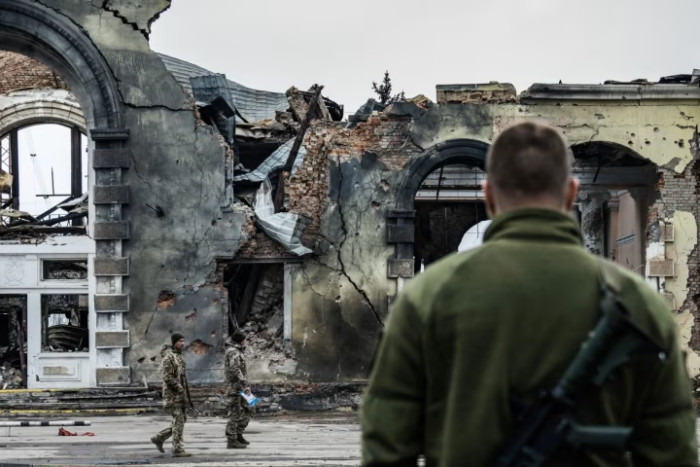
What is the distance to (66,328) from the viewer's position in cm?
2695

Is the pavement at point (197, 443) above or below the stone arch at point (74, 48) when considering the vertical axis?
below

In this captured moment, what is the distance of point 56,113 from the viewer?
105ft

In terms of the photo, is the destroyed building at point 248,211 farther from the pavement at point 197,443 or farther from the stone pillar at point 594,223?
the stone pillar at point 594,223

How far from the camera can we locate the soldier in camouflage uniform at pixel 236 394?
15.7 meters

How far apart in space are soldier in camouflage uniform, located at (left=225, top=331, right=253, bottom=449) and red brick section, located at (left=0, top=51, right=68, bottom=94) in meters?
17.7

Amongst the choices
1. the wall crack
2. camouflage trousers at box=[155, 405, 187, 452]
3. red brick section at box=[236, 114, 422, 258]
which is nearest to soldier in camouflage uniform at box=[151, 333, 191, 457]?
camouflage trousers at box=[155, 405, 187, 452]

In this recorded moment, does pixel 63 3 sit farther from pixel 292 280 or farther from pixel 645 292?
pixel 645 292

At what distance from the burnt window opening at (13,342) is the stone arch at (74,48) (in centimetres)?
431

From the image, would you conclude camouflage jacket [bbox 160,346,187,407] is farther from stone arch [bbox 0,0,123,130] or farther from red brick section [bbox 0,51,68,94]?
red brick section [bbox 0,51,68,94]

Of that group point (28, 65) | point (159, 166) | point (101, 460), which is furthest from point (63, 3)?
point (101, 460)

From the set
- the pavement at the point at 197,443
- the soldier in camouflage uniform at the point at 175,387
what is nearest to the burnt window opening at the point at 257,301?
the pavement at the point at 197,443

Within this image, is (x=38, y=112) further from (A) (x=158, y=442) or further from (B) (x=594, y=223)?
(A) (x=158, y=442)

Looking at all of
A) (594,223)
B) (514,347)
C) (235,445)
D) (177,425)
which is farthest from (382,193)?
(514,347)

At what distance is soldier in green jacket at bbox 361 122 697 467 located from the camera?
3018mm
